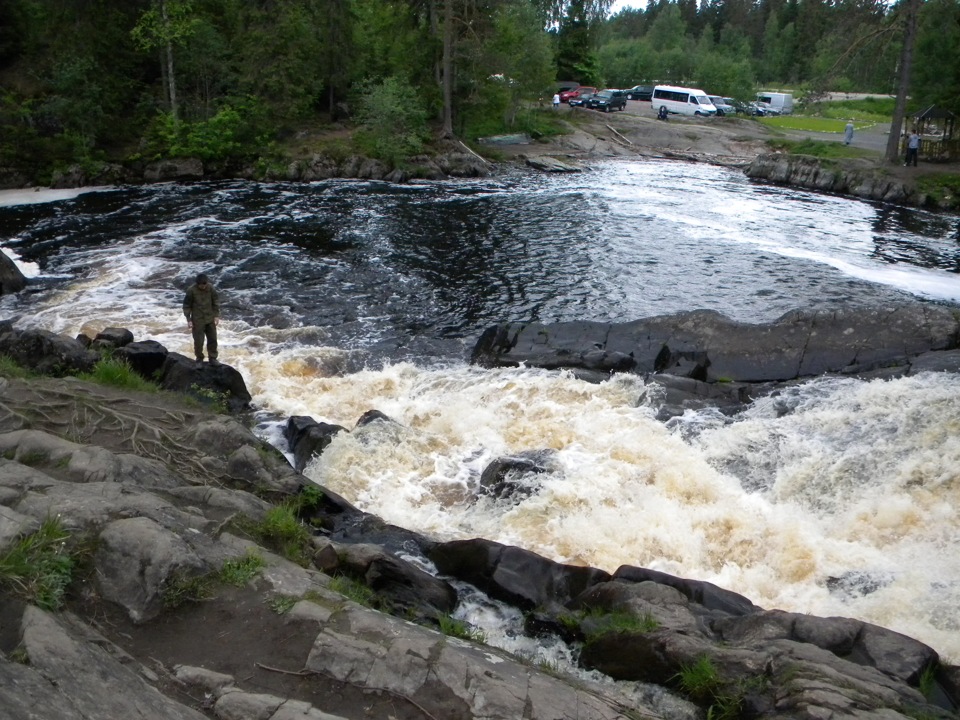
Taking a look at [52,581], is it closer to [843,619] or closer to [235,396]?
[843,619]

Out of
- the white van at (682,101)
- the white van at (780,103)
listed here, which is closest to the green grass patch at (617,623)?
the white van at (682,101)

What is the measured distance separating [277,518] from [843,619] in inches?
250

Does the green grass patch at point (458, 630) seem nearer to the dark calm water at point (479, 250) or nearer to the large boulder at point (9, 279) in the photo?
the dark calm water at point (479, 250)

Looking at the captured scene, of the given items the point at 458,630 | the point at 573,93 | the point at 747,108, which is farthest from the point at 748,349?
the point at 573,93

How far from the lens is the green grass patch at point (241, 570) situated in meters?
7.25

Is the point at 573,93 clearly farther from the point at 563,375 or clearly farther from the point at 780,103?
the point at 563,375

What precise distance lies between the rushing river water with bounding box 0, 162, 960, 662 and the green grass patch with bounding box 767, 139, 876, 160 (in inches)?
290

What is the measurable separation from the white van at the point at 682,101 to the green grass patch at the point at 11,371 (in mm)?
52265

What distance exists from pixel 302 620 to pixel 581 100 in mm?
59516

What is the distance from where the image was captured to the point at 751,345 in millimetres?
16047

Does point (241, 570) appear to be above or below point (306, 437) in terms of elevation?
above

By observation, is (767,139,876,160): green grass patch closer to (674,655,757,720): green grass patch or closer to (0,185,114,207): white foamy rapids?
(0,185,114,207): white foamy rapids

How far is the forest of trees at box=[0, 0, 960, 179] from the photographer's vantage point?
3712 cm

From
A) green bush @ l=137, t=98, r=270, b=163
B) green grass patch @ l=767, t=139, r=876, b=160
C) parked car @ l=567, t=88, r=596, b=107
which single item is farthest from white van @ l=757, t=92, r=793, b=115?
green bush @ l=137, t=98, r=270, b=163
